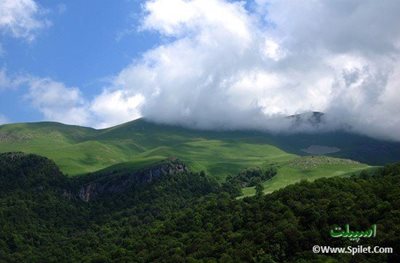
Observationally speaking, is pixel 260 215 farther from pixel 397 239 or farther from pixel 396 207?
pixel 397 239

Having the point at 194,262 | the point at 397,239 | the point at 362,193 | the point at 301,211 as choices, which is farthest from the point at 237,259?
the point at 362,193

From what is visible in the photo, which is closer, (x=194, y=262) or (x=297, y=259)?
(x=297, y=259)

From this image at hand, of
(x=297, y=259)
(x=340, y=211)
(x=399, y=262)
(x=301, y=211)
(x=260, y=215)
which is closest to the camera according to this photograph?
(x=399, y=262)

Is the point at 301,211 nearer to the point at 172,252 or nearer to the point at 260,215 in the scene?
the point at 260,215

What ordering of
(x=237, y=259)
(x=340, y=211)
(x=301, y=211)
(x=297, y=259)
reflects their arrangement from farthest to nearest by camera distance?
(x=301, y=211), (x=340, y=211), (x=237, y=259), (x=297, y=259)

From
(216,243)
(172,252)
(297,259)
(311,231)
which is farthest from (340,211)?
(172,252)

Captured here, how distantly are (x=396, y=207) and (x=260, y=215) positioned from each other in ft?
167

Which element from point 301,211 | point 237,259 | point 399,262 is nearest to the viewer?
point 399,262

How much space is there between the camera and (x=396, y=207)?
538 feet

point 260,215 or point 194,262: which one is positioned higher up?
point 260,215

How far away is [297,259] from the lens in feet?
479

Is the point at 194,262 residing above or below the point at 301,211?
below

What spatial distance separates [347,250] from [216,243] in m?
59.9

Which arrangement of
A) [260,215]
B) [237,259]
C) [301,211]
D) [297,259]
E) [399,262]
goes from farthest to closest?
[260,215]
[301,211]
[237,259]
[297,259]
[399,262]
